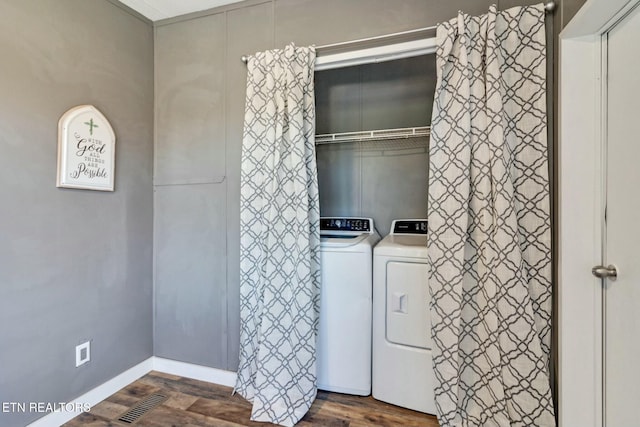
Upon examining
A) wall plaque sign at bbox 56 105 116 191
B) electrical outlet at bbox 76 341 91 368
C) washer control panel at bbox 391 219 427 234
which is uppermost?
wall plaque sign at bbox 56 105 116 191

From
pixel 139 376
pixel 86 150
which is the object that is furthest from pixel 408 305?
pixel 86 150

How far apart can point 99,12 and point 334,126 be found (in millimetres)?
1632

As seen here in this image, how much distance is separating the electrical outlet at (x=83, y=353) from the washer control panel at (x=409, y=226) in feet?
6.67

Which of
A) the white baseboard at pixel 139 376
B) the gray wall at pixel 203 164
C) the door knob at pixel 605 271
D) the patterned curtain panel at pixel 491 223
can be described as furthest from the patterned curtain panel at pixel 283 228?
the door knob at pixel 605 271

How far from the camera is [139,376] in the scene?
2.08 m

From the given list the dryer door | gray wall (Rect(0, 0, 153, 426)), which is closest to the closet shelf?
the dryer door

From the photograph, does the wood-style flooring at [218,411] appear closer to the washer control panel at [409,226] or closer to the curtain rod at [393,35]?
the washer control panel at [409,226]

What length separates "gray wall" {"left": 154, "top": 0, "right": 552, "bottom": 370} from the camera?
1961 millimetres

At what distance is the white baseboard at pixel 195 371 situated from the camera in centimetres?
202

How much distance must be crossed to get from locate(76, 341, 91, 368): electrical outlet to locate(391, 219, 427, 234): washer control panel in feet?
6.67

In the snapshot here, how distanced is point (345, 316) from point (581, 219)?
1258 mm

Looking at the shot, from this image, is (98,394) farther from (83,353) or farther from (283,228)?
(283,228)

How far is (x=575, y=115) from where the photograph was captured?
1357mm

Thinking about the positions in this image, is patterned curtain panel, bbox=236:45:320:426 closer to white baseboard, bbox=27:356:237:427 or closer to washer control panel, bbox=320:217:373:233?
white baseboard, bbox=27:356:237:427
